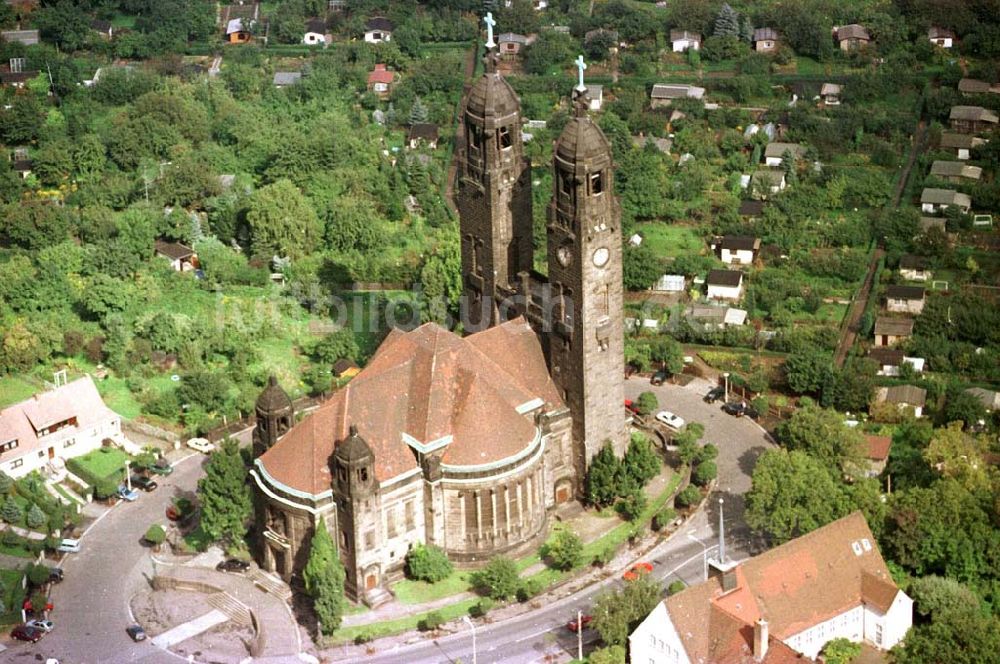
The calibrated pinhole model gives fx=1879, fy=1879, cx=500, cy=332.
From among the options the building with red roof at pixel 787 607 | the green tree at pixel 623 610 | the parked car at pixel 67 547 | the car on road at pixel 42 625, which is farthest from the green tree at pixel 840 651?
the parked car at pixel 67 547

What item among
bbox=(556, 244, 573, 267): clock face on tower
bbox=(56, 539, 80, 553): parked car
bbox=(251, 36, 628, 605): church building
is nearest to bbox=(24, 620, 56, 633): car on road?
bbox=(56, 539, 80, 553): parked car

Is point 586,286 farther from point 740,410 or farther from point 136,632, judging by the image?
point 136,632

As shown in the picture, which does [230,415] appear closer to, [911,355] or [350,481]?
[350,481]

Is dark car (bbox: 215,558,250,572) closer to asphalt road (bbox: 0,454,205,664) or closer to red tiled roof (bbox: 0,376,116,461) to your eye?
asphalt road (bbox: 0,454,205,664)

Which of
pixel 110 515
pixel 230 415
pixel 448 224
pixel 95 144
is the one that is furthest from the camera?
pixel 95 144

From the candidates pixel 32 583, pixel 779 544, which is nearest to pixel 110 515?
pixel 32 583
